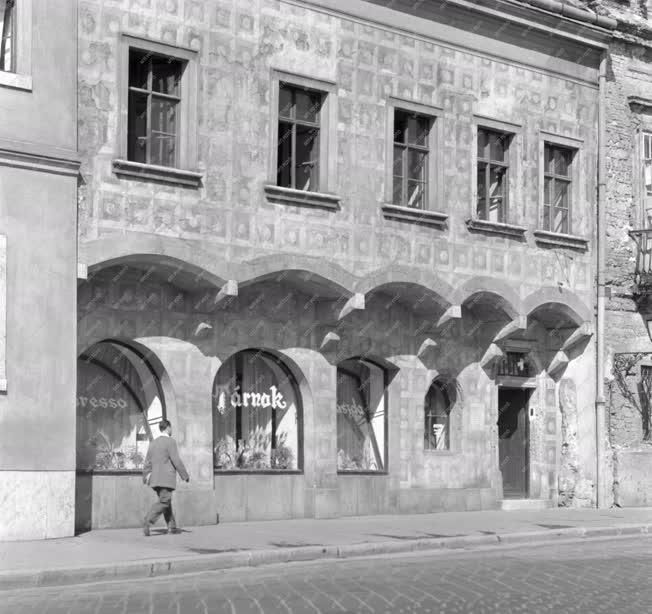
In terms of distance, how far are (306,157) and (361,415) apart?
5.00 metres

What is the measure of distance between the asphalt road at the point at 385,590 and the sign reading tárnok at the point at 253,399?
6136 millimetres

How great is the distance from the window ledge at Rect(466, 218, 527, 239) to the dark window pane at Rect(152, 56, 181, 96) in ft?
22.1

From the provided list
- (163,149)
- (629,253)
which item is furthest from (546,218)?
(163,149)

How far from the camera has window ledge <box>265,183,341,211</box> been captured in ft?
76.7

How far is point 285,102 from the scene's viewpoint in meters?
24.2

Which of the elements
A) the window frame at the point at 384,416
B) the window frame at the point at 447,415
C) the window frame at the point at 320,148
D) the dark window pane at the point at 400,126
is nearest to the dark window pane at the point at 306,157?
the window frame at the point at 320,148

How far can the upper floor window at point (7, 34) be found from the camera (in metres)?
A: 20.5

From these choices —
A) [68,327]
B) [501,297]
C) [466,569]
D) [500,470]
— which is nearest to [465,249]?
[501,297]

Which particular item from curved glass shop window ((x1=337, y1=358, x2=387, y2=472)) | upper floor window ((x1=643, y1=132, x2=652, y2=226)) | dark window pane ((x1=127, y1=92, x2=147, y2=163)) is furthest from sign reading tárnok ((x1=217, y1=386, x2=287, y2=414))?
upper floor window ((x1=643, y1=132, x2=652, y2=226))

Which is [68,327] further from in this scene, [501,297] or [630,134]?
[630,134]

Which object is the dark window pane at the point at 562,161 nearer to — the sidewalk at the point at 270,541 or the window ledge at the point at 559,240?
the window ledge at the point at 559,240

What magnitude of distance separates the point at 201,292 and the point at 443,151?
6.03 meters

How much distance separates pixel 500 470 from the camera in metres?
28.5

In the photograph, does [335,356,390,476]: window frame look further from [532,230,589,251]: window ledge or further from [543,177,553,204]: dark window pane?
[543,177,553,204]: dark window pane
